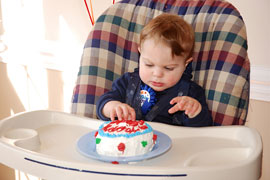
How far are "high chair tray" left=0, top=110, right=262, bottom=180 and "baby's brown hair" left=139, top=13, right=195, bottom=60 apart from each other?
25 cm

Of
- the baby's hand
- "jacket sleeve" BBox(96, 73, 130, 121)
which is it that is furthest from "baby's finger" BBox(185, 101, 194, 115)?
"jacket sleeve" BBox(96, 73, 130, 121)

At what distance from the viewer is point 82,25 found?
2.09 meters

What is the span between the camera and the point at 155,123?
1149mm

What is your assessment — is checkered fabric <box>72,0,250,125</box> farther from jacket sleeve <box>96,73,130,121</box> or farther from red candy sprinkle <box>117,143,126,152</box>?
red candy sprinkle <box>117,143,126,152</box>

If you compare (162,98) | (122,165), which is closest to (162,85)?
(162,98)

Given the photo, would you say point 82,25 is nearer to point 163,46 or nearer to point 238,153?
point 163,46

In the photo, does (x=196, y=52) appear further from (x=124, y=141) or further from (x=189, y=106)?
(x=124, y=141)

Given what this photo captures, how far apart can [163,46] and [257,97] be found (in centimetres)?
66

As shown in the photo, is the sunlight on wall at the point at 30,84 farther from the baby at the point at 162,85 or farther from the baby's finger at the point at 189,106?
the baby's finger at the point at 189,106

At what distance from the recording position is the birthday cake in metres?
0.93

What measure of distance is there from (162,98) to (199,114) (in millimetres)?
167

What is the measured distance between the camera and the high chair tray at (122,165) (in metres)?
0.80

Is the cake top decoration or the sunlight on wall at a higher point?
the cake top decoration

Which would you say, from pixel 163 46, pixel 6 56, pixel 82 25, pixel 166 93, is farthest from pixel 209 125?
pixel 6 56
